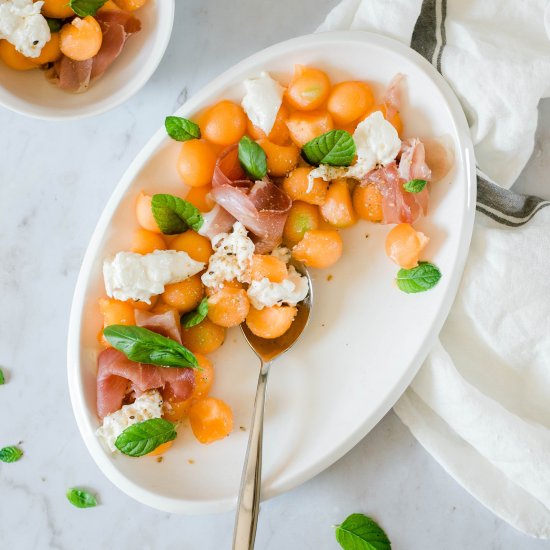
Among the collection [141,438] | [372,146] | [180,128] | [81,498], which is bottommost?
[81,498]

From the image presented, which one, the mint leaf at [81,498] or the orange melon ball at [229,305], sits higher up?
the orange melon ball at [229,305]

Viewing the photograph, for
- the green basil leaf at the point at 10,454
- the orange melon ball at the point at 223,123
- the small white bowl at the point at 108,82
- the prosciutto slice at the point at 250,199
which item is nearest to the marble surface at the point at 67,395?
the green basil leaf at the point at 10,454

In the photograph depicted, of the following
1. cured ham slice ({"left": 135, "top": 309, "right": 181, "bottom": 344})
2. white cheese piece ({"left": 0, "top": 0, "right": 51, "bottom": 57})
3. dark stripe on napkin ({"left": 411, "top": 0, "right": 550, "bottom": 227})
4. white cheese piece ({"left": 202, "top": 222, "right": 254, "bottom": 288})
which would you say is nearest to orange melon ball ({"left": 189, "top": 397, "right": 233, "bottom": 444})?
cured ham slice ({"left": 135, "top": 309, "right": 181, "bottom": 344})

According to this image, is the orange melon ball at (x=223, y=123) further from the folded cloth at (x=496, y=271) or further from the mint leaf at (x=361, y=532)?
the mint leaf at (x=361, y=532)

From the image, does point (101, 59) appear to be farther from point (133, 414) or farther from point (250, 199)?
point (133, 414)

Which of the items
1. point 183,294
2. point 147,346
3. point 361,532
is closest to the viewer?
point 147,346

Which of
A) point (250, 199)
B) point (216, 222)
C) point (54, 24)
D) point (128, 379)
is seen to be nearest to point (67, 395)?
point (128, 379)
